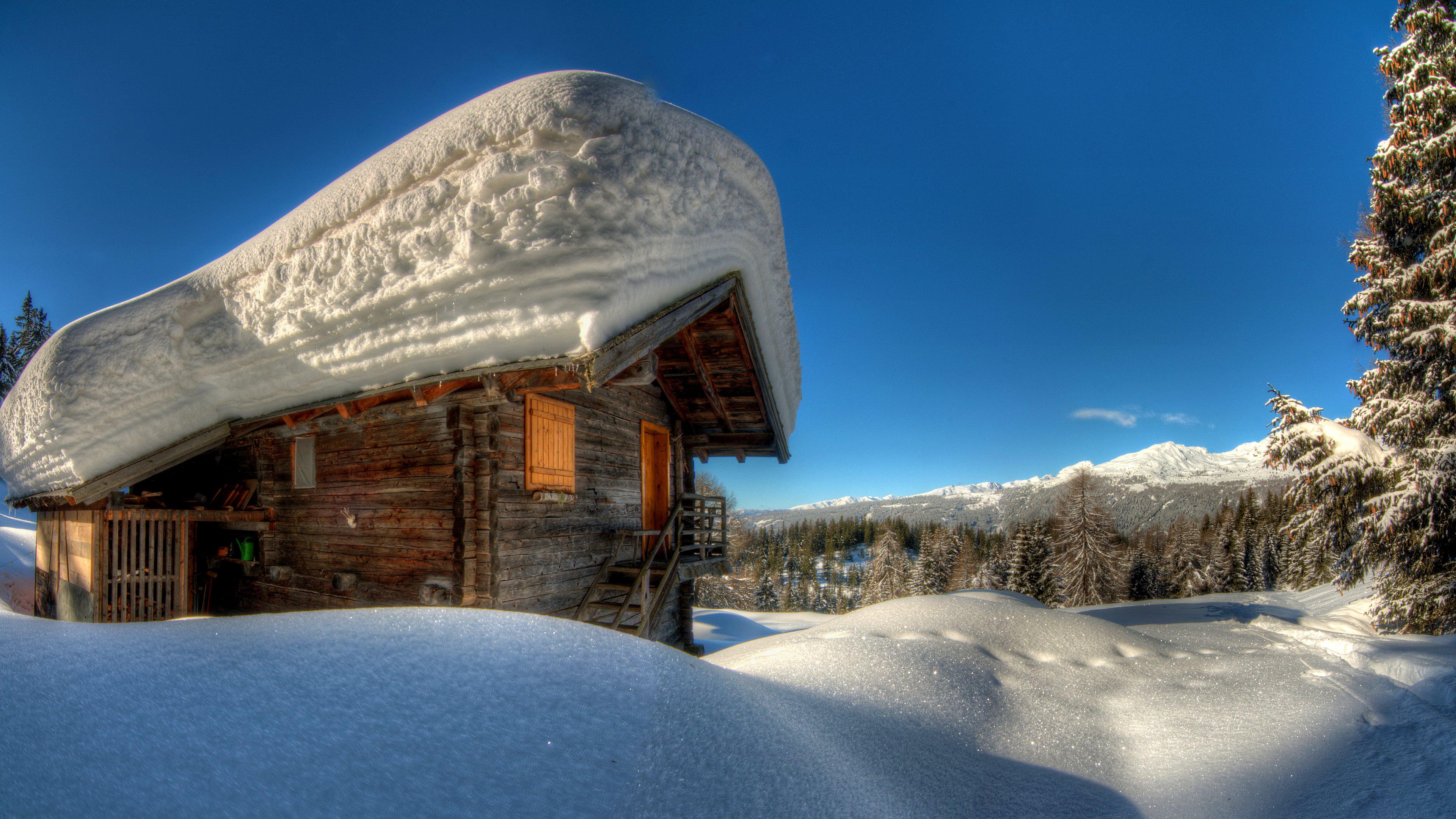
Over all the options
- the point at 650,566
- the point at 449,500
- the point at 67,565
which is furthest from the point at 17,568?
the point at 650,566

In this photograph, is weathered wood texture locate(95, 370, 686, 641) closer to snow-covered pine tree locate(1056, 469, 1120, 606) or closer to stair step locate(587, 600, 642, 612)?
stair step locate(587, 600, 642, 612)

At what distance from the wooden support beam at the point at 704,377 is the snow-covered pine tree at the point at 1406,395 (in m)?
9.63

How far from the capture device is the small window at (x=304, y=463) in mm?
8719

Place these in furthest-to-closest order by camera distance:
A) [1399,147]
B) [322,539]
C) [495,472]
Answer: [1399,147], [322,539], [495,472]

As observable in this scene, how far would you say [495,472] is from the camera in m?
7.16

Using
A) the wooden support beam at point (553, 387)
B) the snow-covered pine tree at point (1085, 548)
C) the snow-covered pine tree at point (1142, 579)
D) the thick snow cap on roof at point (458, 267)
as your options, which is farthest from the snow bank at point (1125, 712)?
the snow-covered pine tree at point (1142, 579)

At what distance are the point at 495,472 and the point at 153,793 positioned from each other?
5654mm

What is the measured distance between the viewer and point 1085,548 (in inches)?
1065

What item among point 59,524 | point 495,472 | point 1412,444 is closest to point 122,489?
point 59,524

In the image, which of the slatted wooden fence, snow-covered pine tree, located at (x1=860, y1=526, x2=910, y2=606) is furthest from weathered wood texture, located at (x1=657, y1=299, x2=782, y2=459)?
snow-covered pine tree, located at (x1=860, y1=526, x2=910, y2=606)

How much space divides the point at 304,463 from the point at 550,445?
4255 millimetres

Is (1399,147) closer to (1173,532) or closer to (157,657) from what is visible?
(157,657)

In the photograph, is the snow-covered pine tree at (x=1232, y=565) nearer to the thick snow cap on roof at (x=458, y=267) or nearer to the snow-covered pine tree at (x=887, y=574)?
the snow-covered pine tree at (x=887, y=574)

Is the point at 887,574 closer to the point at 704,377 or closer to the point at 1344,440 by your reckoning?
the point at 1344,440
